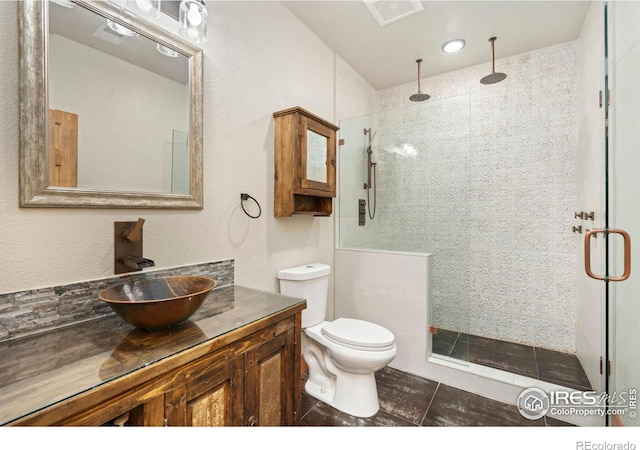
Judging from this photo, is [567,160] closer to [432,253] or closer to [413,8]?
[432,253]

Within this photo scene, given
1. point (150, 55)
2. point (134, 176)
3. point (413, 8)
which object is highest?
point (413, 8)

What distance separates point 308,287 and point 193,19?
158cm

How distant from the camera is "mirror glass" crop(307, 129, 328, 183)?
197cm

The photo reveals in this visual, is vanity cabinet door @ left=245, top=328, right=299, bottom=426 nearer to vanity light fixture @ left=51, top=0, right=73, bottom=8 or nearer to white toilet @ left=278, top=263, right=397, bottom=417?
white toilet @ left=278, top=263, right=397, bottom=417

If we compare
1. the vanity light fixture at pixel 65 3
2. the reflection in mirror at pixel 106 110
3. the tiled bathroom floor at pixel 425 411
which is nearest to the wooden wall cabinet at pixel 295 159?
the reflection in mirror at pixel 106 110


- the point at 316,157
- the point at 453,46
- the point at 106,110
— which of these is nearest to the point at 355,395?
the point at 316,157

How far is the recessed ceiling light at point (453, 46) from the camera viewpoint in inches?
92.8

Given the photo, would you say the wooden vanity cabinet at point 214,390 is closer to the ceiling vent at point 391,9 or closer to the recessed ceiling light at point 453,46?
the ceiling vent at point 391,9

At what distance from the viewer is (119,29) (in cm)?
117

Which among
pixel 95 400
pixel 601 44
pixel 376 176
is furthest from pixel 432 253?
pixel 95 400

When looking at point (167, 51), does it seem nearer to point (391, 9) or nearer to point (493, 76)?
point (391, 9)

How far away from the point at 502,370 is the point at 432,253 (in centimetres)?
94

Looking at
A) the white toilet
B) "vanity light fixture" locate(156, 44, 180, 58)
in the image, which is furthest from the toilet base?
"vanity light fixture" locate(156, 44, 180, 58)
